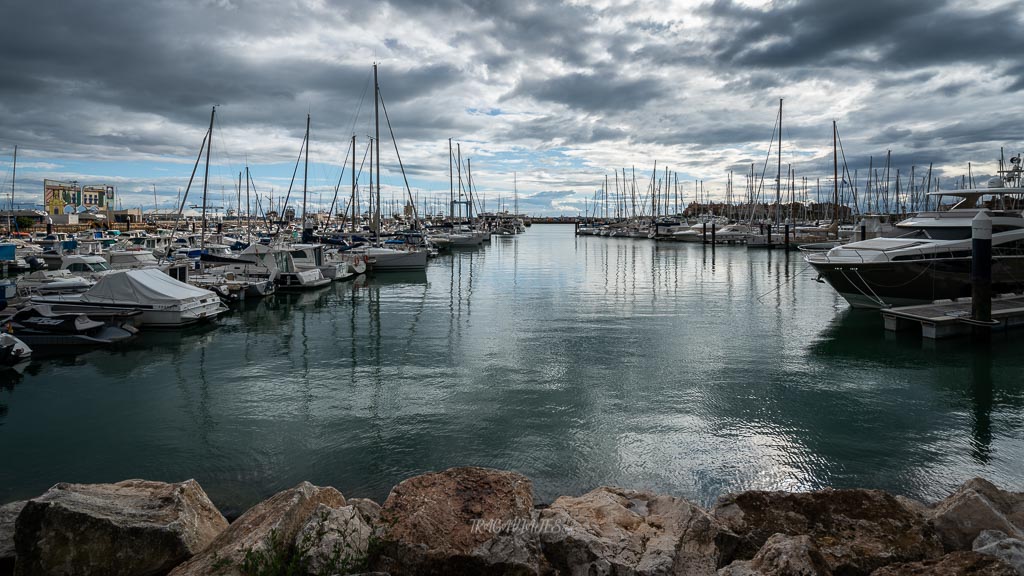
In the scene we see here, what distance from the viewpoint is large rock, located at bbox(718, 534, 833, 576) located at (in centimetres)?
584

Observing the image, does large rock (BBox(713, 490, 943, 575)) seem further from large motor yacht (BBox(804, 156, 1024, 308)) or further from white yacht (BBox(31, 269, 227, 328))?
white yacht (BBox(31, 269, 227, 328))

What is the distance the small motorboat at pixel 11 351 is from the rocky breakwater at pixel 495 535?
13.8 meters

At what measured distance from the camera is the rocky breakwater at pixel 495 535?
20.3 ft

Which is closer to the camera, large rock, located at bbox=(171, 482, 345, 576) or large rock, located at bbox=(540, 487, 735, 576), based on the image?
large rock, located at bbox=(171, 482, 345, 576)

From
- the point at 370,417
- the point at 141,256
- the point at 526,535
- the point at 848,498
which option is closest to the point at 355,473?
the point at 370,417

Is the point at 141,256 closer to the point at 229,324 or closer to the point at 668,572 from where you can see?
the point at 229,324

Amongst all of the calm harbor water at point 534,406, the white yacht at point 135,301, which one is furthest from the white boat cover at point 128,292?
the calm harbor water at point 534,406

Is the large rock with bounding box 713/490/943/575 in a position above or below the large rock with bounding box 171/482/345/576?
below

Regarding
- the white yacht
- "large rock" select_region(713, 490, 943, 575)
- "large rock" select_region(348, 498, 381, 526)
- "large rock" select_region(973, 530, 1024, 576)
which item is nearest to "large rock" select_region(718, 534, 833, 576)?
"large rock" select_region(713, 490, 943, 575)

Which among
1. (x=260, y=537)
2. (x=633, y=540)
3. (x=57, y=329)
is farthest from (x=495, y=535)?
(x=57, y=329)

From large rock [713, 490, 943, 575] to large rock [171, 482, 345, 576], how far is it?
4.98 m

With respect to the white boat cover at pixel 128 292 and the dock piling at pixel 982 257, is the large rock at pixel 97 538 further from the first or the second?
the dock piling at pixel 982 257

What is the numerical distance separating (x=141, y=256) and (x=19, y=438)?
36580mm

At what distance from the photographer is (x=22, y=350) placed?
1870 centimetres
